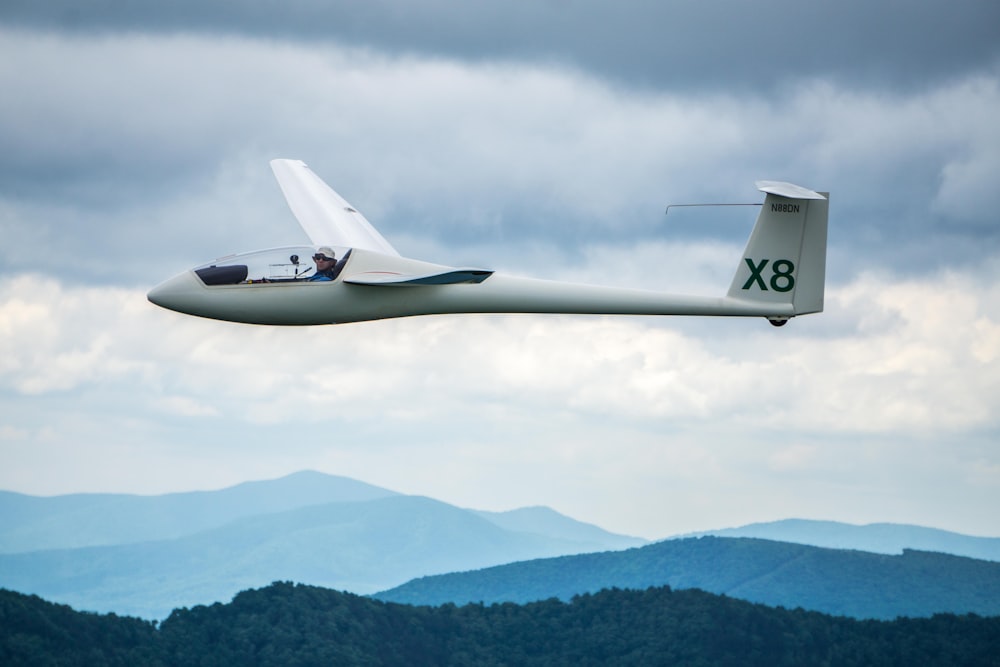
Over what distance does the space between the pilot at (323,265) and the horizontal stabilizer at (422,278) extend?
1.76ft

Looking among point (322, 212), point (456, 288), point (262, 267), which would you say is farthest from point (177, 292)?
point (322, 212)

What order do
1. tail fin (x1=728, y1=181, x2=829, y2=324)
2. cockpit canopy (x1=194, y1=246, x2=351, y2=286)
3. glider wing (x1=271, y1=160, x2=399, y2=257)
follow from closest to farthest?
cockpit canopy (x1=194, y1=246, x2=351, y2=286)
tail fin (x1=728, y1=181, x2=829, y2=324)
glider wing (x1=271, y1=160, x2=399, y2=257)

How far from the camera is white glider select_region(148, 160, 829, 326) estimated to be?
109 ft

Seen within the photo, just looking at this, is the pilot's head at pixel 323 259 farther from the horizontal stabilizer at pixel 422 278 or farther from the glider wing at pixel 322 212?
the glider wing at pixel 322 212

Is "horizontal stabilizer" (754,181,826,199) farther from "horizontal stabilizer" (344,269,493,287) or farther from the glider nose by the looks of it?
the glider nose

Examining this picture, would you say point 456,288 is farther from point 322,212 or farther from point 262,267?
point 322,212

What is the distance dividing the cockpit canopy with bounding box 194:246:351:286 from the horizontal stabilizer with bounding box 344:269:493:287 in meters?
0.78

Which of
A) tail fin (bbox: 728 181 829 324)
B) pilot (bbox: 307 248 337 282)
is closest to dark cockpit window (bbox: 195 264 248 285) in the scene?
pilot (bbox: 307 248 337 282)

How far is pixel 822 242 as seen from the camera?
35.3 meters

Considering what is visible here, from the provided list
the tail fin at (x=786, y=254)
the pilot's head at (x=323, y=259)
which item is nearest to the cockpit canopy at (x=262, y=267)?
the pilot's head at (x=323, y=259)

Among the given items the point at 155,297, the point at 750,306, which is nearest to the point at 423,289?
the point at 155,297

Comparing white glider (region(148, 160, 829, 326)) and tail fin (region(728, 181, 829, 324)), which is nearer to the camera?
white glider (region(148, 160, 829, 326))

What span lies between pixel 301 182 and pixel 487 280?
16.8 meters

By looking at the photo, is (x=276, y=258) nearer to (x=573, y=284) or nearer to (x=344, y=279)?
(x=344, y=279)
